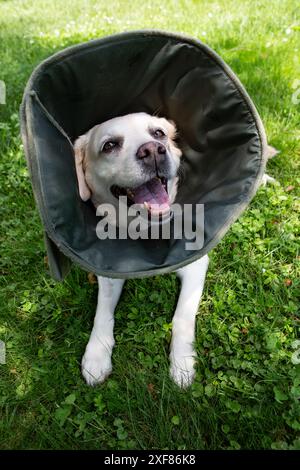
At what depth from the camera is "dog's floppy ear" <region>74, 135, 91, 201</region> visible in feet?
8.52

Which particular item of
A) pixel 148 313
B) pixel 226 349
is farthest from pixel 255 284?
pixel 148 313

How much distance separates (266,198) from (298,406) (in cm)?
163

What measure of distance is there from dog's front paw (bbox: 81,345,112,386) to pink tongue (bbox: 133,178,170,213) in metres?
0.86

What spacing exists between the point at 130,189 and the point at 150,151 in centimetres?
25

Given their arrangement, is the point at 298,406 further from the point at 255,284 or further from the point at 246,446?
the point at 255,284

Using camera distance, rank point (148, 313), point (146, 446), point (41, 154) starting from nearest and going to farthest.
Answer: point (41, 154)
point (146, 446)
point (148, 313)

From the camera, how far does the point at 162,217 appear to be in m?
2.42

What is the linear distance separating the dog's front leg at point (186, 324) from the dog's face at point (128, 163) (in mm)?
426

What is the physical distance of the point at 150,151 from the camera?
236cm

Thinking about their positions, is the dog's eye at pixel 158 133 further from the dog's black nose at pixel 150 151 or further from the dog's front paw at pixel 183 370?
the dog's front paw at pixel 183 370

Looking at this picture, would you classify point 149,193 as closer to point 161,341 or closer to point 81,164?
point 81,164

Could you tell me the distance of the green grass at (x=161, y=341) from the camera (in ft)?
6.59

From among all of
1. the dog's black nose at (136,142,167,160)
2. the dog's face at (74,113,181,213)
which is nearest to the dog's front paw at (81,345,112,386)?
the dog's face at (74,113,181,213)

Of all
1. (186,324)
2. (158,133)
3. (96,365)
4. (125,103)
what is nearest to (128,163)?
(158,133)
